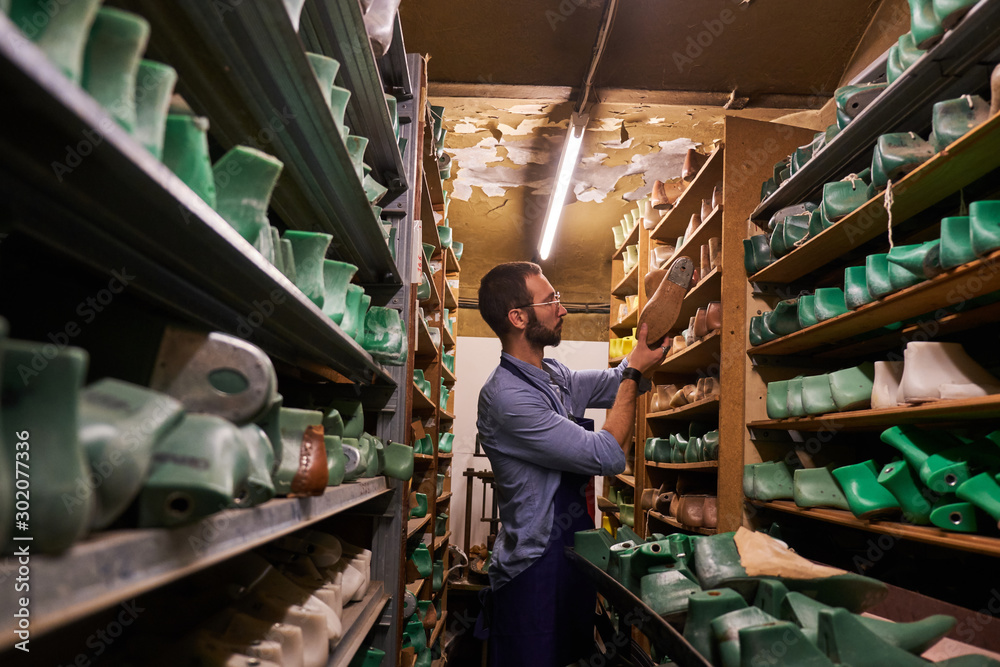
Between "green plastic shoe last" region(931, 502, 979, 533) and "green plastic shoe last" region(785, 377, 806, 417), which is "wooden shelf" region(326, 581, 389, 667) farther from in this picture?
"green plastic shoe last" region(785, 377, 806, 417)

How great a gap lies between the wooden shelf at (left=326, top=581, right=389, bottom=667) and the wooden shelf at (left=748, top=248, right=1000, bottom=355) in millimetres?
1778

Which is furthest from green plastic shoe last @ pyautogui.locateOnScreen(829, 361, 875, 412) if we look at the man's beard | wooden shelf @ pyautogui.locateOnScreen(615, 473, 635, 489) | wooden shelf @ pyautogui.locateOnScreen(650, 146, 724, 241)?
wooden shelf @ pyautogui.locateOnScreen(615, 473, 635, 489)

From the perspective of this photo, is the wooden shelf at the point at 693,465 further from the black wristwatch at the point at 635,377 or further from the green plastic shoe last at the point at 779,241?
the green plastic shoe last at the point at 779,241

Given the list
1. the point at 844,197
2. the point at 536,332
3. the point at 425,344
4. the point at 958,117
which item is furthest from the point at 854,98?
the point at 425,344

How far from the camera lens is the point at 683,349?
3.98 m

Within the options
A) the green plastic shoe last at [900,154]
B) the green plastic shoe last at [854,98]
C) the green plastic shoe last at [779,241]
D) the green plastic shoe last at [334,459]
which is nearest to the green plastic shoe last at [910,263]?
the green plastic shoe last at [900,154]

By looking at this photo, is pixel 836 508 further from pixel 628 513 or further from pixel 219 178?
pixel 628 513

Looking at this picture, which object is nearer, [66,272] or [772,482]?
[66,272]

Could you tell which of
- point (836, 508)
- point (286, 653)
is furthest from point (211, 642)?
point (836, 508)

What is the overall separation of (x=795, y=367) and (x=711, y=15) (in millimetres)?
2102

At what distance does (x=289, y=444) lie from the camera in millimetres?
1196

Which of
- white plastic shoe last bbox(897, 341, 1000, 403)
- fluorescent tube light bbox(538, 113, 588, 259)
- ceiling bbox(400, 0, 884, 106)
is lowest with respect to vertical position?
white plastic shoe last bbox(897, 341, 1000, 403)

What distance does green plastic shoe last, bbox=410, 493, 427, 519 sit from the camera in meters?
3.89

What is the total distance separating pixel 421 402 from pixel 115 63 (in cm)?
363
